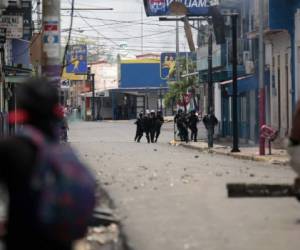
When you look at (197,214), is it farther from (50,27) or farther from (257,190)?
(50,27)

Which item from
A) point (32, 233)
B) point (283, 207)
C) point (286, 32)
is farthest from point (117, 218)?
point (286, 32)

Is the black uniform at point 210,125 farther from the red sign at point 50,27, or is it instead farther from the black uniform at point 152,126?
the red sign at point 50,27

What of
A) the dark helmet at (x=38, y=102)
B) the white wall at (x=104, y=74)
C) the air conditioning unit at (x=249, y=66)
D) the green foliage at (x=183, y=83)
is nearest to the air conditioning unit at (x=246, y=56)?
the air conditioning unit at (x=249, y=66)

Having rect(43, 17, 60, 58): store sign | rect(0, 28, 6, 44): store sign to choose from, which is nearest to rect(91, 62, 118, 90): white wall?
rect(0, 28, 6, 44): store sign

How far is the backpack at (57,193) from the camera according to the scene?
14.6ft

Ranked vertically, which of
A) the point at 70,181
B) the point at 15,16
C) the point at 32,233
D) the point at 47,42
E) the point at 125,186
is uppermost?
the point at 15,16

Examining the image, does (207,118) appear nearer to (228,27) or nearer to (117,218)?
(228,27)

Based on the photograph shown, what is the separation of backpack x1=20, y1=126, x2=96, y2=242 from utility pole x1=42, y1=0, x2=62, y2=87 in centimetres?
1080

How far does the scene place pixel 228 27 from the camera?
43094 mm

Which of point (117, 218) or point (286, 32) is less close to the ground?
point (286, 32)

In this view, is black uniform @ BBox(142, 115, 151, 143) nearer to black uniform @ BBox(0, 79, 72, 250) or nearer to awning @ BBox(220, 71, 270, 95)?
awning @ BBox(220, 71, 270, 95)

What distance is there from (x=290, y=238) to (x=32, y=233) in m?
5.09

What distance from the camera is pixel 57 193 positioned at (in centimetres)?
445

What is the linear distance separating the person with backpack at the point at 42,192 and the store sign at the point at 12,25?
3029 cm
